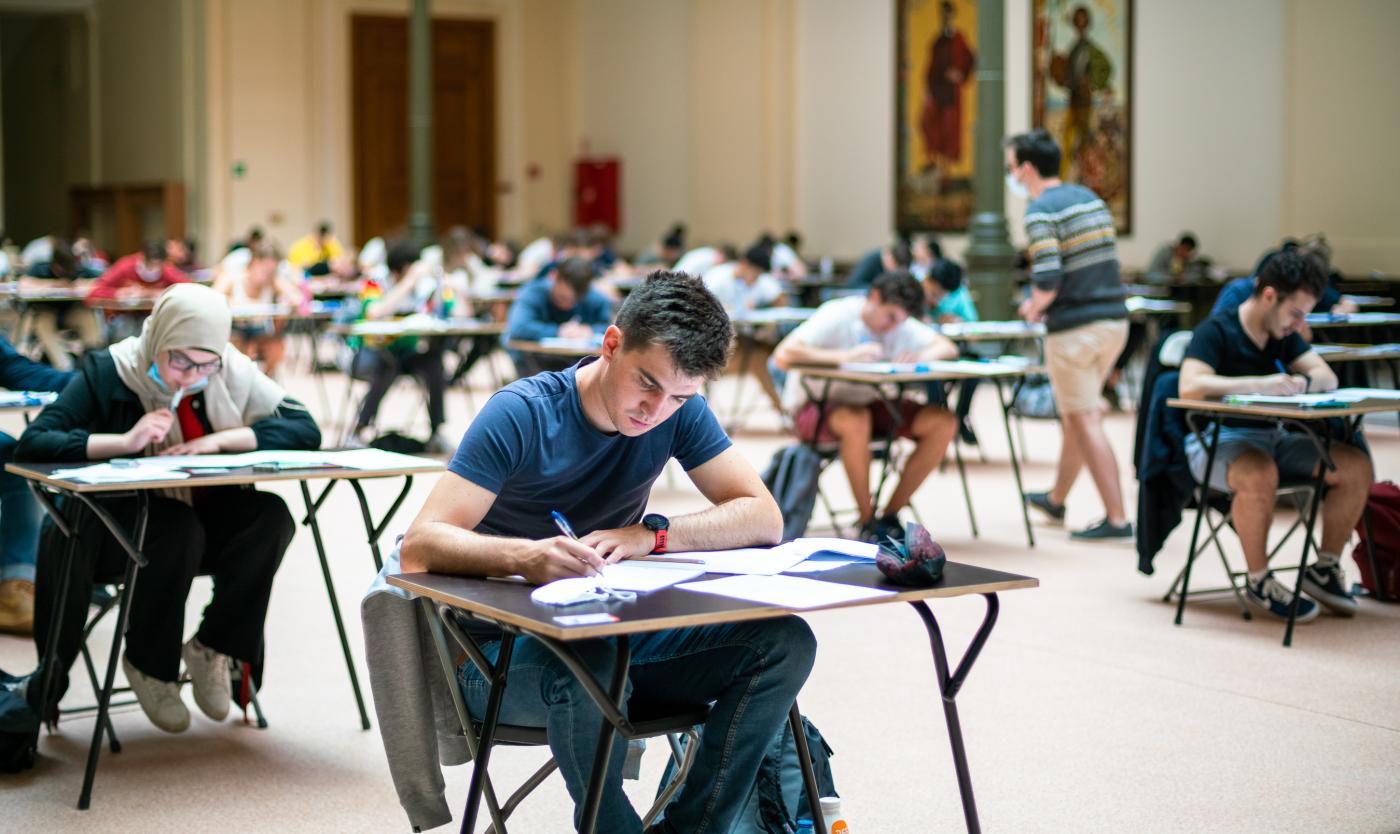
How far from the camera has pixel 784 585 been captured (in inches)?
98.7

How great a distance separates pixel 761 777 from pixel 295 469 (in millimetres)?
1430

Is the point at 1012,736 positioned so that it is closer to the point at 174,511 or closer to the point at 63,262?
the point at 174,511

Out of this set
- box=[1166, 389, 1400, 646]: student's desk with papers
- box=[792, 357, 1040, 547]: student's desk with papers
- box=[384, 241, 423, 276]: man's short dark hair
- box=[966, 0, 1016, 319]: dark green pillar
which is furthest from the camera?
box=[966, 0, 1016, 319]: dark green pillar

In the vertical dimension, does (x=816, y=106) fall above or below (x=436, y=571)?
above

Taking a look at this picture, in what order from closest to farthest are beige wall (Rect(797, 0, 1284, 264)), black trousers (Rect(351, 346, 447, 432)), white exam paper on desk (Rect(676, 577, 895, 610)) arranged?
white exam paper on desk (Rect(676, 577, 895, 610)) → black trousers (Rect(351, 346, 447, 432)) → beige wall (Rect(797, 0, 1284, 264))

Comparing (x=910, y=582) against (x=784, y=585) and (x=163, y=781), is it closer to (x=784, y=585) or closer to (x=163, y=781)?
(x=784, y=585)

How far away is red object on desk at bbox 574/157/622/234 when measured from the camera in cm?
2133

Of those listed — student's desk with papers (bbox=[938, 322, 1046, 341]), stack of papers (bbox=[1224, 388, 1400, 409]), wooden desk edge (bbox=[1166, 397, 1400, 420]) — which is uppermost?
student's desk with papers (bbox=[938, 322, 1046, 341])

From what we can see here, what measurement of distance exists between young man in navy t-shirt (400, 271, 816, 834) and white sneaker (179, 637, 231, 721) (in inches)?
57.1

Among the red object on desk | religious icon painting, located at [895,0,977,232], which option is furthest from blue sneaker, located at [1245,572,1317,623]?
the red object on desk

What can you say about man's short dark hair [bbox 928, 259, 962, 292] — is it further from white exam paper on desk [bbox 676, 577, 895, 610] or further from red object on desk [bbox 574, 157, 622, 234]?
red object on desk [bbox 574, 157, 622, 234]

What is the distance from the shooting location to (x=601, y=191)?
70.2 ft

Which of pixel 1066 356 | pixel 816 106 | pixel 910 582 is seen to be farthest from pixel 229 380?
pixel 816 106

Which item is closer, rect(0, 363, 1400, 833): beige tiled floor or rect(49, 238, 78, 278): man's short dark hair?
rect(0, 363, 1400, 833): beige tiled floor
